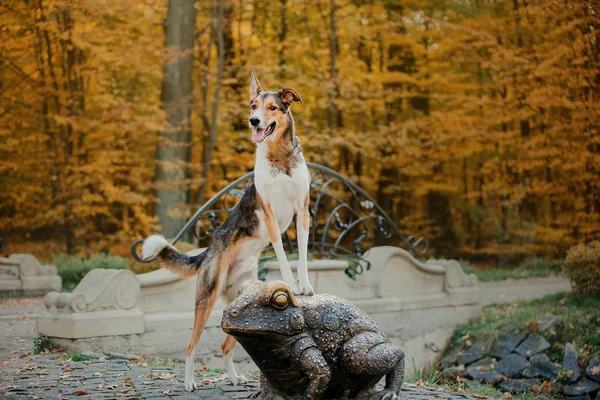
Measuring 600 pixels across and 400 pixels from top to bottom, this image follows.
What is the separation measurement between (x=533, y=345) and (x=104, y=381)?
608 cm

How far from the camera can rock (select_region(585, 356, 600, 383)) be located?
25.1 feet

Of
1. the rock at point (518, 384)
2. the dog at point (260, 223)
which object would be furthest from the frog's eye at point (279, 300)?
the rock at point (518, 384)

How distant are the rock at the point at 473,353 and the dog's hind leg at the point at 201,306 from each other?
556cm

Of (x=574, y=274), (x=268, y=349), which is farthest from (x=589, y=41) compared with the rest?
(x=268, y=349)

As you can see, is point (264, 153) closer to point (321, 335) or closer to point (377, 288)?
point (321, 335)

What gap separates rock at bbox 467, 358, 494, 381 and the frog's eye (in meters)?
5.77

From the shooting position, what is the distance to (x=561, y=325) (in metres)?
8.91

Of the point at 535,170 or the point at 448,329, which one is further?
the point at 535,170

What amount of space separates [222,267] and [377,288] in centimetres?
483

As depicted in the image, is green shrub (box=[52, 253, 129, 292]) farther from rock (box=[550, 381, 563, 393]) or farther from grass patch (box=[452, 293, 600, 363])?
rock (box=[550, 381, 563, 393])

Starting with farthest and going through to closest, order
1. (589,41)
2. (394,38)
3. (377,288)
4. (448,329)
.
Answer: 1. (394,38)
2. (589,41)
3. (448,329)
4. (377,288)

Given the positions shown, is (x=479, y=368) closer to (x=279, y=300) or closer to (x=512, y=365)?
(x=512, y=365)

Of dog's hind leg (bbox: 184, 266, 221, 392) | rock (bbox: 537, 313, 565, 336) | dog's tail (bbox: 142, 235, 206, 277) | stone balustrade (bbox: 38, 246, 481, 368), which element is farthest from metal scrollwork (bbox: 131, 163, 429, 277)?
dog's hind leg (bbox: 184, 266, 221, 392)

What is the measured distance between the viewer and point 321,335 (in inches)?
149
